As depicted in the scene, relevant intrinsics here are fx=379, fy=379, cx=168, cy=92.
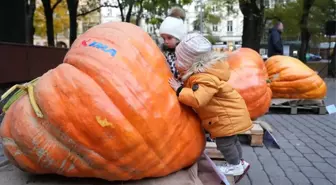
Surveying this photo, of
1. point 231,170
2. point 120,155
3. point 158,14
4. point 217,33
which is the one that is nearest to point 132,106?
point 120,155

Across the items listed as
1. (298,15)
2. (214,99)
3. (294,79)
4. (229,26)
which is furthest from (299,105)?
(229,26)

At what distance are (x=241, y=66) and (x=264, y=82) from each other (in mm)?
364

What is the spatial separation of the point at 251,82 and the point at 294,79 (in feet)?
9.34

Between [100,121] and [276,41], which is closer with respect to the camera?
[100,121]

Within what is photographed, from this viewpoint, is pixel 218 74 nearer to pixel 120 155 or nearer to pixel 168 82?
pixel 168 82

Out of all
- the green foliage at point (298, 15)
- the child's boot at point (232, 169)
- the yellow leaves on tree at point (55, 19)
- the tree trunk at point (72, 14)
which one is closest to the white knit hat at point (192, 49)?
the child's boot at point (232, 169)

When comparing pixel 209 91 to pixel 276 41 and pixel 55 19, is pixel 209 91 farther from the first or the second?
pixel 55 19

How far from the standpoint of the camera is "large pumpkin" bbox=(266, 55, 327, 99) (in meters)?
7.21

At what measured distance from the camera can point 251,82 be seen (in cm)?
473

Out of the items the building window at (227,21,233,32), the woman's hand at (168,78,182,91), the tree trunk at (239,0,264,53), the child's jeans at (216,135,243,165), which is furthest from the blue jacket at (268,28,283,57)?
the building window at (227,21,233,32)

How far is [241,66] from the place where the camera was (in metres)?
4.92

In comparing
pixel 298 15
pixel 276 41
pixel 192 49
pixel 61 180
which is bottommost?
pixel 61 180

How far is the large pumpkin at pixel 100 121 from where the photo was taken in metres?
2.28

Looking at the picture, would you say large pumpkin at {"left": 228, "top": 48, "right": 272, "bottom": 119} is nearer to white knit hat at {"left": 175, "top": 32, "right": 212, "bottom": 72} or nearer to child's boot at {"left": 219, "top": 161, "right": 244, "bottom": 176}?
child's boot at {"left": 219, "top": 161, "right": 244, "bottom": 176}
